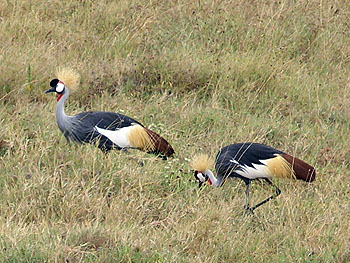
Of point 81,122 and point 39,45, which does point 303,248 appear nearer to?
point 81,122

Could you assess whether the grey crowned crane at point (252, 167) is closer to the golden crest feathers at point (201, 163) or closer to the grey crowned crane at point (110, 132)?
the golden crest feathers at point (201, 163)

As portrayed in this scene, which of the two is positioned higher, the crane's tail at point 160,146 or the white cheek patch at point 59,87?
the white cheek patch at point 59,87

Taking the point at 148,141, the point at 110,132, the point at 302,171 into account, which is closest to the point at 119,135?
the point at 110,132

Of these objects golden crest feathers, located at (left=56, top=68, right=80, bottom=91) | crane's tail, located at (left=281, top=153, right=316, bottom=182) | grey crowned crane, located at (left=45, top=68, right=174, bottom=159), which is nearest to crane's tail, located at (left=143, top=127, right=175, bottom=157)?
grey crowned crane, located at (left=45, top=68, right=174, bottom=159)

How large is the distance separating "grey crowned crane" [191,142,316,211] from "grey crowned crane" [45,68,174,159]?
0.38 metres

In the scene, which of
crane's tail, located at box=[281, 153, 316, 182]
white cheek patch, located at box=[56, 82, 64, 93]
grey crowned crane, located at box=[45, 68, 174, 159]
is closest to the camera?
crane's tail, located at box=[281, 153, 316, 182]

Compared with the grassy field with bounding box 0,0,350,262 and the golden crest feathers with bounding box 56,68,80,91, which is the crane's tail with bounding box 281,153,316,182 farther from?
the golden crest feathers with bounding box 56,68,80,91

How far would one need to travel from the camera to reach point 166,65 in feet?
21.3

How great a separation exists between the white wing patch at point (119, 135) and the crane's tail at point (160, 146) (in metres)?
0.15

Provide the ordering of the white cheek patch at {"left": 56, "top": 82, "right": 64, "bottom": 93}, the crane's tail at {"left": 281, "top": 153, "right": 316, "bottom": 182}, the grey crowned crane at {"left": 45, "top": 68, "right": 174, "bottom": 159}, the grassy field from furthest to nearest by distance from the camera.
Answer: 1. the white cheek patch at {"left": 56, "top": 82, "right": 64, "bottom": 93}
2. the grey crowned crane at {"left": 45, "top": 68, "right": 174, "bottom": 159}
3. the crane's tail at {"left": 281, "top": 153, "right": 316, "bottom": 182}
4. the grassy field

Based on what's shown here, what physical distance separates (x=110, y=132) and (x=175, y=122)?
745 millimetres

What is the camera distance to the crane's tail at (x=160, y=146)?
208 inches

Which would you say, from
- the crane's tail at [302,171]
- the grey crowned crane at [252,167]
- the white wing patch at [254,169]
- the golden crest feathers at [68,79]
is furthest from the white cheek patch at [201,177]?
the golden crest feathers at [68,79]

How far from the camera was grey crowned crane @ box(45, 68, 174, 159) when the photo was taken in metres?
5.28
